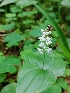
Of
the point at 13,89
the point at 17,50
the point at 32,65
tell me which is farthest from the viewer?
the point at 17,50

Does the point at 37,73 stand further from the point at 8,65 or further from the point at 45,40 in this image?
the point at 8,65

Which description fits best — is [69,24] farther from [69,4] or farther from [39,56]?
[39,56]

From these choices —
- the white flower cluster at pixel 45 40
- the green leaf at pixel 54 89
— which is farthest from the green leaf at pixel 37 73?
the green leaf at pixel 54 89

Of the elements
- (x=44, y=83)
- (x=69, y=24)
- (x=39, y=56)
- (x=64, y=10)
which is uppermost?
(x=64, y=10)

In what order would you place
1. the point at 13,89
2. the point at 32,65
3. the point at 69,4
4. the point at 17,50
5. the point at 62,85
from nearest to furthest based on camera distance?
the point at 32,65 → the point at 13,89 → the point at 62,85 → the point at 17,50 → the point at 69,4

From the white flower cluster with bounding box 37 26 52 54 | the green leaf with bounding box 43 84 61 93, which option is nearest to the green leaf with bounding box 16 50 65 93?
the white flower cluster with bounding box 37 26 52 54

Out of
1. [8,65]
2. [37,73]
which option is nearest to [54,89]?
[37,73]

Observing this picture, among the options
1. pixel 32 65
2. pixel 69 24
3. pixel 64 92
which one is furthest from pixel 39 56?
pixel 69 24

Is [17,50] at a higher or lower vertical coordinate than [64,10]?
lower
